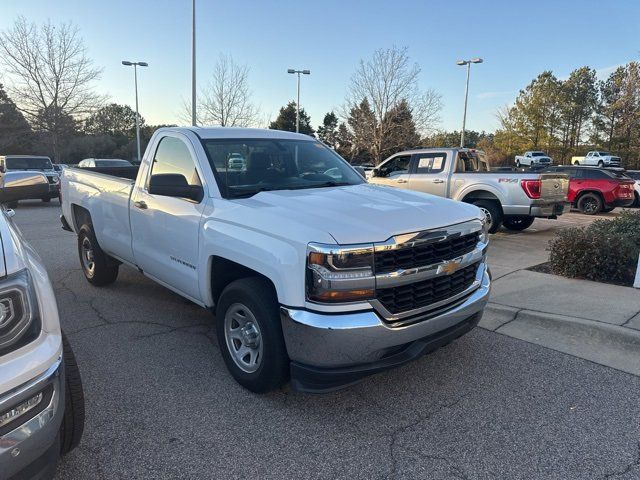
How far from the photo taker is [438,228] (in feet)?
10.1

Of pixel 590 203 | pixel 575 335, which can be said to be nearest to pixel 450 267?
pixel 575 335

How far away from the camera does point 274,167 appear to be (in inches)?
164

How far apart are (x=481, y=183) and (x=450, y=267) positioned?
Result: 752 centimetres

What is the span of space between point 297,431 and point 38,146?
→ 42.6m

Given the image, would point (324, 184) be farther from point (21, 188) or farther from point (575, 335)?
point (575, 335)

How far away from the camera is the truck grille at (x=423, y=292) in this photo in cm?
287

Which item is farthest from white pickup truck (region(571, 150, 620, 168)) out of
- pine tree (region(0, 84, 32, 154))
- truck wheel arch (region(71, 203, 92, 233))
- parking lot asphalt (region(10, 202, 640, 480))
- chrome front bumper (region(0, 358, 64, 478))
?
pine tree (region(0, 84, 32, 154))

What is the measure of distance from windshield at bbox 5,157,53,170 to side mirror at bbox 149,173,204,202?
59.7 ft

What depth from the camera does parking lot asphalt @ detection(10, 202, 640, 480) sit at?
262 centimetres

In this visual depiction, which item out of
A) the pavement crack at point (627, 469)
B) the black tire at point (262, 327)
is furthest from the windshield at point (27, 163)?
the pavement crack at point (627, 469)

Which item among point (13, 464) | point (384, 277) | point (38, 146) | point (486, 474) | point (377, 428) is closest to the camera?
point (13, 464)

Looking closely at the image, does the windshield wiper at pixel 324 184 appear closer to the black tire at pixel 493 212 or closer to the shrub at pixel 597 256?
the shrub at pixel 597 256

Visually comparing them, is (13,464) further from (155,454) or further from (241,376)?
(241,376)

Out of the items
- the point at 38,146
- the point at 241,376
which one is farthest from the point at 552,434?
the point at 38,146
